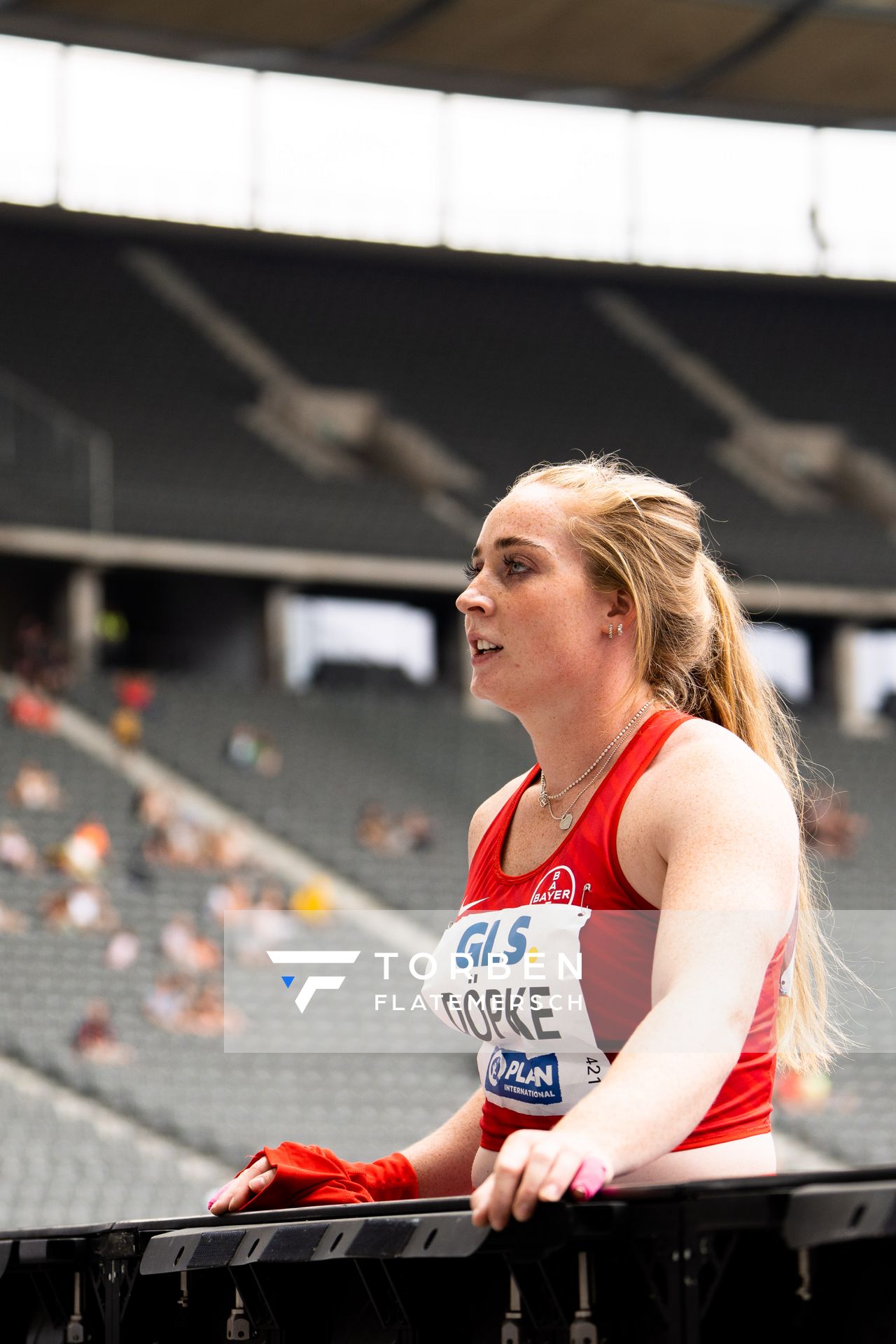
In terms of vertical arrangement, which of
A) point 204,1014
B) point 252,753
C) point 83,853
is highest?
point 252,753

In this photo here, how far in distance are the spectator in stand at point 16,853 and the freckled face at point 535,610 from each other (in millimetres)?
13554

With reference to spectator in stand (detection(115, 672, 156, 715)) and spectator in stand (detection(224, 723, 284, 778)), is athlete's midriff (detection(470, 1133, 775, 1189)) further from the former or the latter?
spectator in stand (detection(115, 672, 156, 715))

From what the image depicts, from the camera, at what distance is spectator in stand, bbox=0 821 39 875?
1500 cm

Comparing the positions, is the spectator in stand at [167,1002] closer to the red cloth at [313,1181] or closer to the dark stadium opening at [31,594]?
the dark stadium opening at [31,594]

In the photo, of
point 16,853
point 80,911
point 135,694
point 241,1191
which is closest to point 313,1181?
point 241,1191

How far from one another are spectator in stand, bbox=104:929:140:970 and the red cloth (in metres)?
12.4

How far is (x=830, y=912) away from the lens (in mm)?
2090

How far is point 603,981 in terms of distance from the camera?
6.22 feet

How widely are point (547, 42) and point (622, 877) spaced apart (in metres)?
20.3

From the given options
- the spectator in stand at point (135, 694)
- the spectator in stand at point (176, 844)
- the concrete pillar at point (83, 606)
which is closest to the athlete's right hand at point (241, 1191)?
the spectator in stand at point (176, 844)

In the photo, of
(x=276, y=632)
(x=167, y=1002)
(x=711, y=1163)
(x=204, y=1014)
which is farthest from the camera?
(x=276, y=632)

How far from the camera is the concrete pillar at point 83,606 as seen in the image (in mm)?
23312

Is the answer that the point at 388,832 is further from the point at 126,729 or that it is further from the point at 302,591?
the point at 302,591

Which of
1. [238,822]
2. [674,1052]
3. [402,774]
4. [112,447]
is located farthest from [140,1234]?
[112,447]
